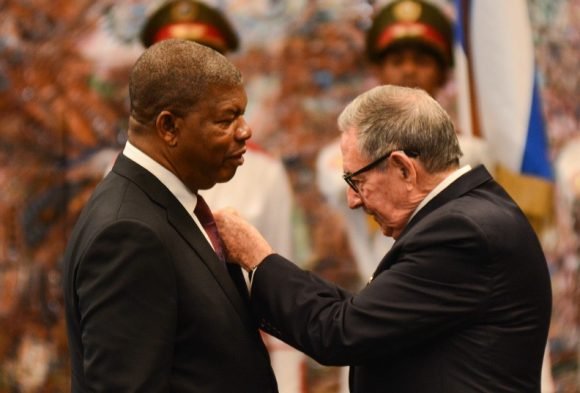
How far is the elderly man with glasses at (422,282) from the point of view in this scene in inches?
108

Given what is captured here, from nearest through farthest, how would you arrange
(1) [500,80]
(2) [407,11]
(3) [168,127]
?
(3) [168,127] → (1) [500,80] → (2) [407,11]

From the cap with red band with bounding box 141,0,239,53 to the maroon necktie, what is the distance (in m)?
2.12

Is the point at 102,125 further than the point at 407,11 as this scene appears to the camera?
Yes

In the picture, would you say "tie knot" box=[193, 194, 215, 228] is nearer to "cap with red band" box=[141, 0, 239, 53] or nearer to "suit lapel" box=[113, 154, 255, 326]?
"suit lapel" box=[113, 154, 255, 326]

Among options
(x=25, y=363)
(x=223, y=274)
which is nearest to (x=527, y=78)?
(x=223, y=274)

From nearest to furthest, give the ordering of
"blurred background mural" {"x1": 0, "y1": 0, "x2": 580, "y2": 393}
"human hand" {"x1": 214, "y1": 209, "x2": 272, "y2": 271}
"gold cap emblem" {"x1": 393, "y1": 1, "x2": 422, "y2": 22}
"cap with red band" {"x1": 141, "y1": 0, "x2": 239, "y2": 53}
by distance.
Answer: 1. "human hand" {"x1": 214, "y1": 209, "x2": 272, "y2": 271}
2. "cap with red band" {"x1": 141, "y1": 0, "x2": 239, "y2": 53}
3. "gold cap emblem" {"x1": 393, "y1": 1, "x2": 422, "y2": 22}
4. "blurred background mural" {"x1": 0, "y1": 0, "x2": 580, "y2": 393}

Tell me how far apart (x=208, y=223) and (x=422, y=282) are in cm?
53

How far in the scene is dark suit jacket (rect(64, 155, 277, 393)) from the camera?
2.45 meters

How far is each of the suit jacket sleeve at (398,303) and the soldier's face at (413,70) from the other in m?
2.31

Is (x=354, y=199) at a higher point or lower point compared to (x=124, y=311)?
higher

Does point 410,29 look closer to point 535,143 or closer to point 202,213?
point 535,143

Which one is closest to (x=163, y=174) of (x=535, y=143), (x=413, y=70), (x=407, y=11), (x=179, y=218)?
(x=179, y=218)

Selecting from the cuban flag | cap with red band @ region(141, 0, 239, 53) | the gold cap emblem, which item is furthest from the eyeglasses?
the gold cap emblem

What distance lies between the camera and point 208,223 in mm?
2873
